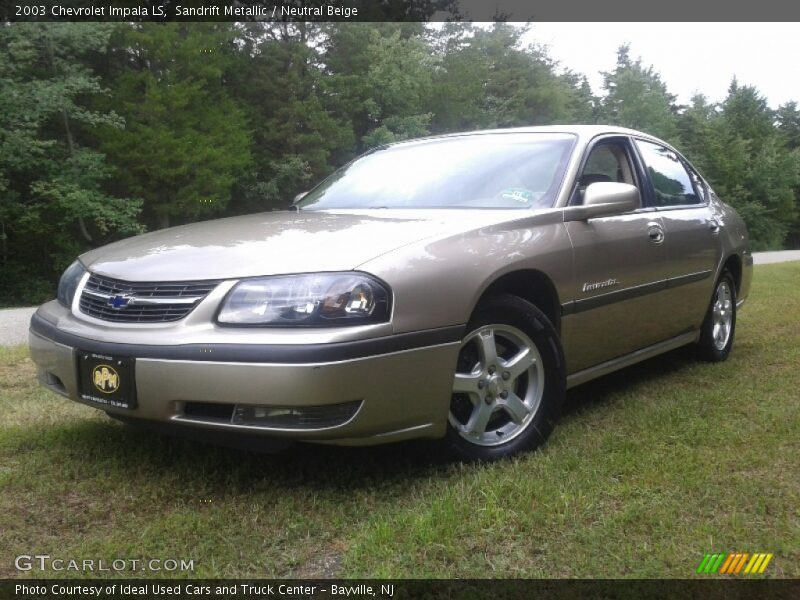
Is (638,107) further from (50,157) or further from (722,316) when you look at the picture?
(722,316)

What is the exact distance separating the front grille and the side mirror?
1.73m

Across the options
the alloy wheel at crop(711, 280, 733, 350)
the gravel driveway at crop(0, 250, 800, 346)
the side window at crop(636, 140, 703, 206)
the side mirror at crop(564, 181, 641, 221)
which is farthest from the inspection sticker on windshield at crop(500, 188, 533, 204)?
the gravel driveway at crop(0, 250, 800, 346)

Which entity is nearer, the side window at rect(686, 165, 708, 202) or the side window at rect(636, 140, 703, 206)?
the side window at rect(636, 140, 703, 206)

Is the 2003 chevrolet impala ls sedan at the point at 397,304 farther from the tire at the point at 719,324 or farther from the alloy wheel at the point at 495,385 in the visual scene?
the tire at the point at 719,324

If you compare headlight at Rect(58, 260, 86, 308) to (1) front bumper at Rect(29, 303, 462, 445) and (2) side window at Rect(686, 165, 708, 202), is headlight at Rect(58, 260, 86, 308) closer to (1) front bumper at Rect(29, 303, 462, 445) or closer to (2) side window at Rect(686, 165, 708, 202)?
(1) front bumper at Rect(29, 303, 462, 445)

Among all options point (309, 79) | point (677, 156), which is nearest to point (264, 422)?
point (677, 156)

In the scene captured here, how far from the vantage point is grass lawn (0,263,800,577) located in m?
2.34

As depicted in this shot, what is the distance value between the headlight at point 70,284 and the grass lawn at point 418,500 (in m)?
0.64

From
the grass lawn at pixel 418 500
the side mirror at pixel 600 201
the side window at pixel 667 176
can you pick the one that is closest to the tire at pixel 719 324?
the side window at pixel 667 176

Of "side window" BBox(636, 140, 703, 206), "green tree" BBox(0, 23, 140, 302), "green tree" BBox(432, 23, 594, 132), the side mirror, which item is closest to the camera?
the side mirror

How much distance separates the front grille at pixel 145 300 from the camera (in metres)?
2.69

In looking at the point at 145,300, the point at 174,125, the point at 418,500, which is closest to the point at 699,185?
the point at 418,500

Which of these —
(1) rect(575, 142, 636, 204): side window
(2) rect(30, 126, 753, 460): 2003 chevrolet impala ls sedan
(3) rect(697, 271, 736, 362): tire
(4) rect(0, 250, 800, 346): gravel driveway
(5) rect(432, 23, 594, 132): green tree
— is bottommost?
(4) rect(0, 250, 800, 346): gravel driveway

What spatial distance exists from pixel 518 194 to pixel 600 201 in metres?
0.38
